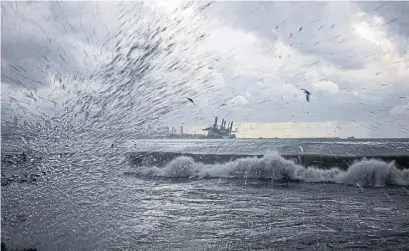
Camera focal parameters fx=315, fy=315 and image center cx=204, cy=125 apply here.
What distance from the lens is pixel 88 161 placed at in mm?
8688

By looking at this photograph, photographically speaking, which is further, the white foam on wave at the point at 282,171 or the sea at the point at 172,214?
the white foam on wave at the point at 282,171

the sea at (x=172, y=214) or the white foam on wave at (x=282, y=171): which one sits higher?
the white foam on wave at (x=282, y=171)

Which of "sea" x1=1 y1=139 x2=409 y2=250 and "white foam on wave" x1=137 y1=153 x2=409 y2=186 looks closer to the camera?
"sea" x1=1 y1=139 x2=409 y2=250

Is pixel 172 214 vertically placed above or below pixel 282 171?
below

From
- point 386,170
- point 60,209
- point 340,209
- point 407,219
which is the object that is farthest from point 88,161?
point 386,170

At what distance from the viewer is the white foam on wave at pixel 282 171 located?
48.9 ft

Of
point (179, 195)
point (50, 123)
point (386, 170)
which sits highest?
point (50, 123)

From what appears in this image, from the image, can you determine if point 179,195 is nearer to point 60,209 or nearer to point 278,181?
point 60,209

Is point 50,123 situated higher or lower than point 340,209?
higher

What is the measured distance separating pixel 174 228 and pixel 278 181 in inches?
376

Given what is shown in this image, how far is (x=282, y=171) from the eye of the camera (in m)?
16.2

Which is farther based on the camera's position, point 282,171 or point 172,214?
point 282,171

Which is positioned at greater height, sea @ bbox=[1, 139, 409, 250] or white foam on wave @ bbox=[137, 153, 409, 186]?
white foam on wave @ bbox=[137, 153, 409, 186]

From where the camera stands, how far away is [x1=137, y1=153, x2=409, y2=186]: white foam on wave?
14.9 metres
